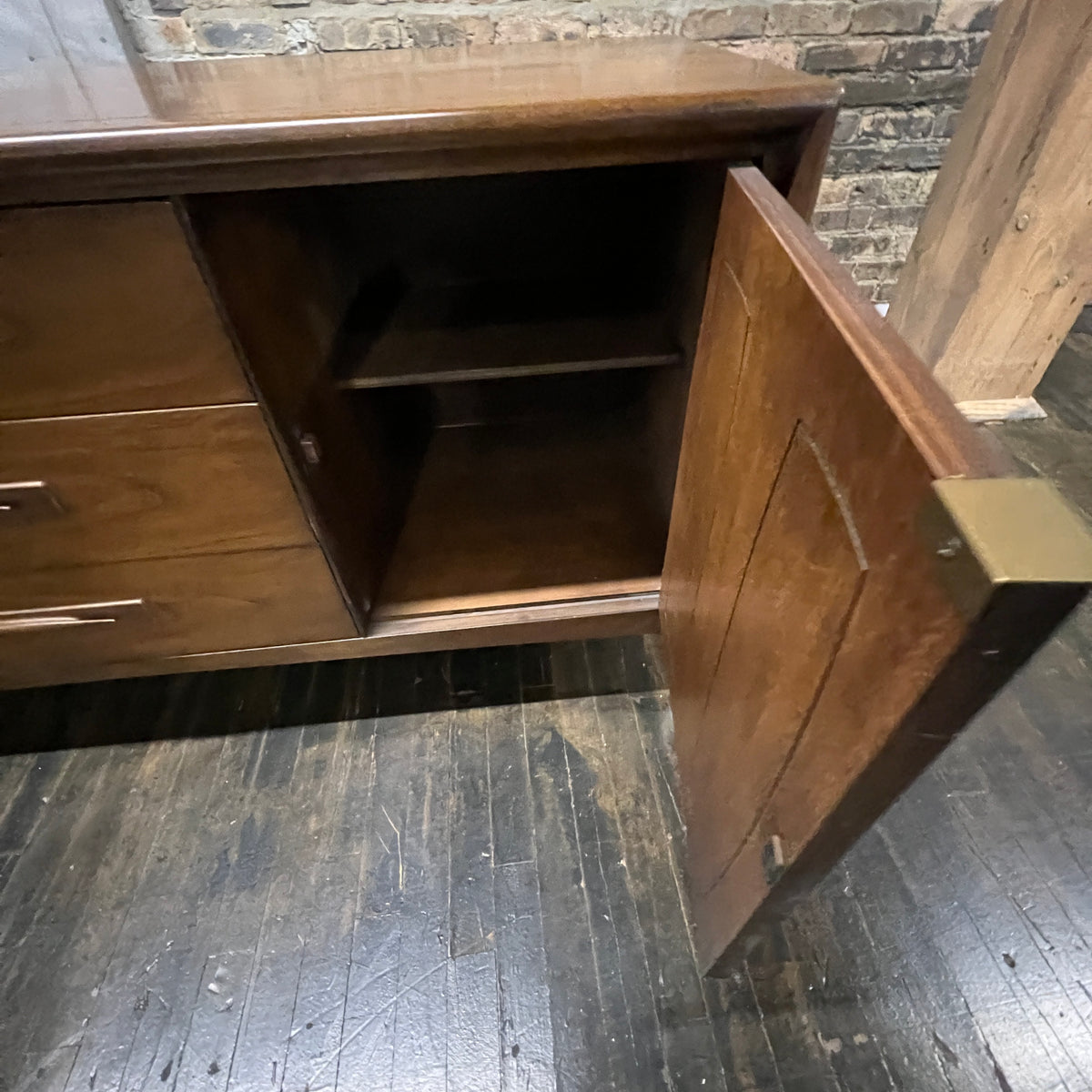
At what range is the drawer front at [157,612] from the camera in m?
0.80

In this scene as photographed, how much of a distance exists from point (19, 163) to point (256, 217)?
0.20 meters

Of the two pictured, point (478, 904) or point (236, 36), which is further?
point (236, 36)

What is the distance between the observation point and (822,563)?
404 mm

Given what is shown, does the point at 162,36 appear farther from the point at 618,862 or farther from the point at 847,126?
the point at 618,862

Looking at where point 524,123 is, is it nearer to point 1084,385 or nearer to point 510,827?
point 510,827

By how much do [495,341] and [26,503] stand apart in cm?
55

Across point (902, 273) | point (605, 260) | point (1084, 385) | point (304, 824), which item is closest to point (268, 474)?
point (304, 824)

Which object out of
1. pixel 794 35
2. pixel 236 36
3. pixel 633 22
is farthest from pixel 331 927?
pixel 794 35

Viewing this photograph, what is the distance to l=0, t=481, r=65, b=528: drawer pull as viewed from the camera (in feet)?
2.29

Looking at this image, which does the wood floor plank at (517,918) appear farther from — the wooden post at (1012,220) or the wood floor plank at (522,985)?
the wooden post at (1012,220)

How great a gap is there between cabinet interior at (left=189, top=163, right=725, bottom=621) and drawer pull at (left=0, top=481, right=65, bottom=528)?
9.8 inches

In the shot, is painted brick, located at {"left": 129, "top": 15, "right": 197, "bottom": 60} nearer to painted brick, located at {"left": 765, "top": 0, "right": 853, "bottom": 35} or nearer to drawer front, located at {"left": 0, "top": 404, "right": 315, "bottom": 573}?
drawer front, located at {"left": 0, "top": 404, "right": 315, "bottom": 573}

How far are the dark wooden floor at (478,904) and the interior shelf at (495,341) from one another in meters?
0.53

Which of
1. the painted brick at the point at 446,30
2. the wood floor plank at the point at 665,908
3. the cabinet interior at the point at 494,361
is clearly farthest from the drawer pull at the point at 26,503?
the painted brick at the point at 446,30
